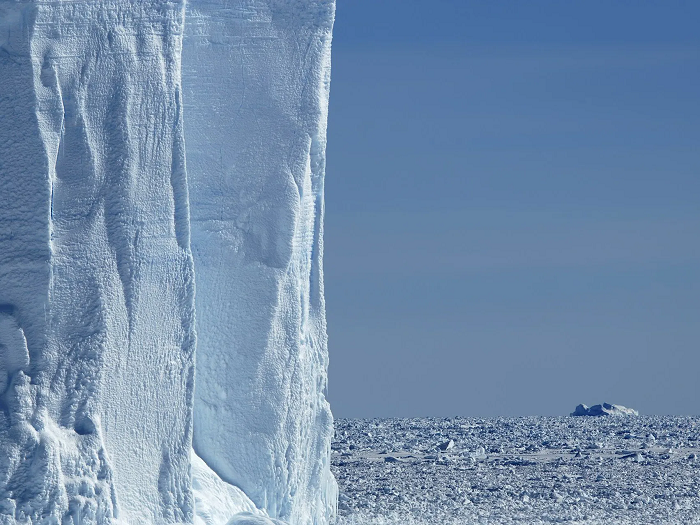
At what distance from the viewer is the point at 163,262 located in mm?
12250

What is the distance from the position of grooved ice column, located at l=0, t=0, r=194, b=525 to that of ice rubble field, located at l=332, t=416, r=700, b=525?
4.94 metres

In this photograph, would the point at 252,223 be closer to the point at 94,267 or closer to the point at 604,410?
the point at 94,267

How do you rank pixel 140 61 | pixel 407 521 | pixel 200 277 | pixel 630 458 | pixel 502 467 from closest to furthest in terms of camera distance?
pixel 140 61
pixel 200 277
pixel 407 521
pixel 502 467
pixel 630 458

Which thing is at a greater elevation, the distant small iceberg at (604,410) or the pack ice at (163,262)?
the pack ice at (163,262)

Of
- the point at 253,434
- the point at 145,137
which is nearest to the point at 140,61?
the point at 145,137

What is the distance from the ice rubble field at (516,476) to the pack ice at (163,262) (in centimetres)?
324

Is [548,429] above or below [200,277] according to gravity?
below

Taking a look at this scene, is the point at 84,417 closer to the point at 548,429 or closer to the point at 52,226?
the point at 52,226

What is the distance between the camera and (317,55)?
14492 millimetres

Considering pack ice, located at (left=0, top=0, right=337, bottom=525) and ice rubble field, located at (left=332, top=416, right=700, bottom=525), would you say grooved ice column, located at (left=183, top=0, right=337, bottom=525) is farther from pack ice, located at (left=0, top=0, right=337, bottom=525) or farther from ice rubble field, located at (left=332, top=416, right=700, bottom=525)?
ice rubble field, located at (left=332, top=416, right=700, bottom=525)

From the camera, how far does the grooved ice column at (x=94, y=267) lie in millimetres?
10914

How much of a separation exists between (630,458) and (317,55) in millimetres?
14796

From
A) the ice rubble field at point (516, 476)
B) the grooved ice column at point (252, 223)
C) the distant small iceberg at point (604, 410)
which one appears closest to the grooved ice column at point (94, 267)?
the grooved ice column at point (252, 223)

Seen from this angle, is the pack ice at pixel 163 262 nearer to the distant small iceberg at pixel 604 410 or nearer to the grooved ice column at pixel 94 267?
the grooved ice column at pixel 94 267
